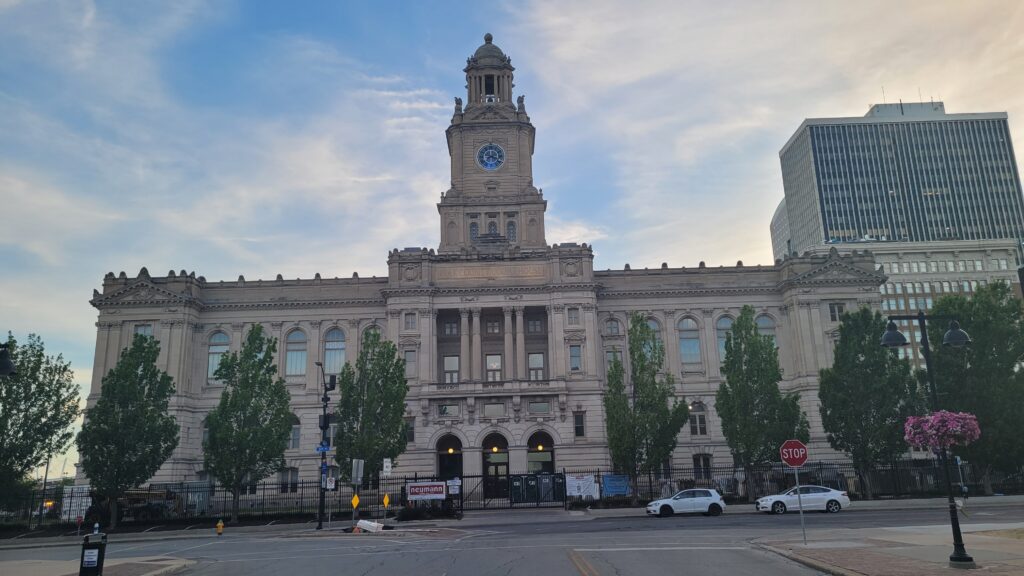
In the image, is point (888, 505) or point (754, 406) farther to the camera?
point (754, 406)

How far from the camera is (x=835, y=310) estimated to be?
221 feet

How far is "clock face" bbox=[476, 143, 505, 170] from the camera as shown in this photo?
7569cm

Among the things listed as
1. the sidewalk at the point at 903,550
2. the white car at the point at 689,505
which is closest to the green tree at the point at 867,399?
the white car at the point at 689,505

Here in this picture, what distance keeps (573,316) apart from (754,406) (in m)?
18.9

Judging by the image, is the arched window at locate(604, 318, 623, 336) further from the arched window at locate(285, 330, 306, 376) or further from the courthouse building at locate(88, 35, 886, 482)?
the arched window at locate(285, 330, 306, 376)

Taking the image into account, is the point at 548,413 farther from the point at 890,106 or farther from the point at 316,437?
the point at 890,106

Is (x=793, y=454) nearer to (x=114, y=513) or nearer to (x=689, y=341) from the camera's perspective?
(x=114, y=513)

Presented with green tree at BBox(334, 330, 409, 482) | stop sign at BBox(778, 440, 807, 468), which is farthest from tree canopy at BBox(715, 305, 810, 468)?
stop sign at BBox(778, 440, 807, 468)

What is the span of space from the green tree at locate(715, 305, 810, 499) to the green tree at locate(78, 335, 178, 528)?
37010 mm

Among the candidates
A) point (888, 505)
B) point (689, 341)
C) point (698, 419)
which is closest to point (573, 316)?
point (689, 341)

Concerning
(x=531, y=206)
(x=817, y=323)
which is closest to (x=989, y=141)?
(x=817, y=323)

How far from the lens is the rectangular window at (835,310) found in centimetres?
6712

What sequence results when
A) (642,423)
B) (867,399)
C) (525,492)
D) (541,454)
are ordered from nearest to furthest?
(867,399) < (642,423) < (525,492) < (541,454)

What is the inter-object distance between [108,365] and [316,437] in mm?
19326
